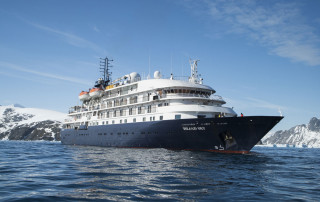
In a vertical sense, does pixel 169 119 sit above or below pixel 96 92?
below

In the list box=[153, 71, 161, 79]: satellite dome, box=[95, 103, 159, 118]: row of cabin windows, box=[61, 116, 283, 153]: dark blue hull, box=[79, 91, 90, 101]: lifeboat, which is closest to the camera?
box=[61, 116, 283, 153]: dark blue hull

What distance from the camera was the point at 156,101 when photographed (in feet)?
103

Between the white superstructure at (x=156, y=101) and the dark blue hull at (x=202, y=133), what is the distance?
1.52 meters

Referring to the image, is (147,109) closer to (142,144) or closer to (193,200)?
(142,144)

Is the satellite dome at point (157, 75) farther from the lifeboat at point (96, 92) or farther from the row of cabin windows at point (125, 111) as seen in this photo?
the lifeboat at point (96, 92)

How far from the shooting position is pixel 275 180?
11.6 metres

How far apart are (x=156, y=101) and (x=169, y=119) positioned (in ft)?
11.8

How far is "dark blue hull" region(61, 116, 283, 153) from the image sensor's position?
80.1 feet

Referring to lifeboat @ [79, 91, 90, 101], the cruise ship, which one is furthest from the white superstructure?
lifeboat @ [79, 91, 90, 101]

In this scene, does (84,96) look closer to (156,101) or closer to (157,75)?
(157,75)

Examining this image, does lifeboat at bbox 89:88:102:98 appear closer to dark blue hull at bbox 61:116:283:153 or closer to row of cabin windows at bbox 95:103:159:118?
row of cabin windows at bbox 95:103:159:118

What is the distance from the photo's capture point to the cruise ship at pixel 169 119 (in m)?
25.0

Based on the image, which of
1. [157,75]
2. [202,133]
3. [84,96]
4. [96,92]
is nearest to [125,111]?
[157,75]

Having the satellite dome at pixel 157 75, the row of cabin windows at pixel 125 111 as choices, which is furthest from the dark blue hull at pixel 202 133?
the satellite dome at pixel 157 75
